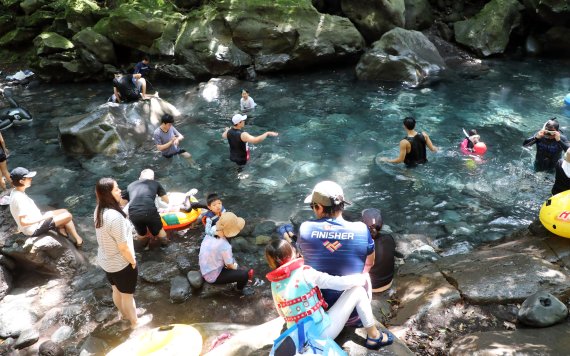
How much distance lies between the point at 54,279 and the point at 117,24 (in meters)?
15.8

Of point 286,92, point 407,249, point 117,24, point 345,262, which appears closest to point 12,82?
point 117,24

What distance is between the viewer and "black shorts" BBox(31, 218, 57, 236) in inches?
277

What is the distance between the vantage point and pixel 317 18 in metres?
18.5

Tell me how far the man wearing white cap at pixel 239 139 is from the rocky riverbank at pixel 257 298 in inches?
96.6

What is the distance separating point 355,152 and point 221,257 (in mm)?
6228

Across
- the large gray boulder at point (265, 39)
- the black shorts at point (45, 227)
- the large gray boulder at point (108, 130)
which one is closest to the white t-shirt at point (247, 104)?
the large gray boulder at point (108, 130)

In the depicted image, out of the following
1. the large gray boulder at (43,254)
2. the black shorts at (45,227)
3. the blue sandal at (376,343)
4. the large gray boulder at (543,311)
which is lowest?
the large gray boulder at (43,254)

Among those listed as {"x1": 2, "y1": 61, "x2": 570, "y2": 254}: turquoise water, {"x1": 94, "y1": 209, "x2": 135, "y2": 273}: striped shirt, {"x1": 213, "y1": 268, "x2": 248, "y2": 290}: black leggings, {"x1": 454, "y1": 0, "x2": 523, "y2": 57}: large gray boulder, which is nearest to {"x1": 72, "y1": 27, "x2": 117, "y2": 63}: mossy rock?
{"x1": 2, "y1": 61, "x2": 570, "y2": 254}: turquoise water

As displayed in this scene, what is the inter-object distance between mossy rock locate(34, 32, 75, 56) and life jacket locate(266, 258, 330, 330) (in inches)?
814

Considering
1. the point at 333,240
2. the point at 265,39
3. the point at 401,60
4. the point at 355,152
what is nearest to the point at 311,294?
the point at 333,240

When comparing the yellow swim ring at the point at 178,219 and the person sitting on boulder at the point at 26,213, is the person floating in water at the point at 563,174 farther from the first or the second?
the person sitting on boulder at the point at 26,213

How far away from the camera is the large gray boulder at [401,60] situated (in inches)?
645

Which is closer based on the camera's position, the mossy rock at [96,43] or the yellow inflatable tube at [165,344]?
the yellow inflatable tube at [165,344]

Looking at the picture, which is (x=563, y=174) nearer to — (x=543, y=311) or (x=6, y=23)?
(x=543, y=311)
